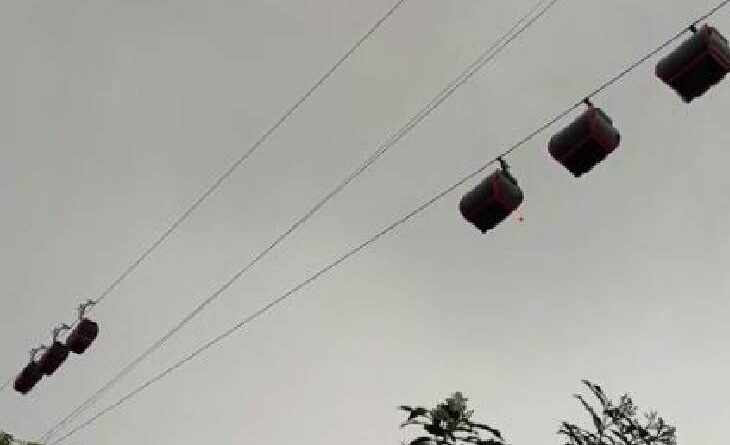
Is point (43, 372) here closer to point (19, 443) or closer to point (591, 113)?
point (19, 443)

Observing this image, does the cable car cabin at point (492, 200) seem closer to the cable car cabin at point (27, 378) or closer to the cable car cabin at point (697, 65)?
the cable car cabin at point (697, 65)

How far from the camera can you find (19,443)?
23641mm

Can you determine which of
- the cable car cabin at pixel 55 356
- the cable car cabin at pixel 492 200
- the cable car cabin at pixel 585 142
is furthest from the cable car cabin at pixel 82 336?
the cable car cabin at pixel 585 142

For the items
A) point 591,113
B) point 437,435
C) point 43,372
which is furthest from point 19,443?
point 591,113

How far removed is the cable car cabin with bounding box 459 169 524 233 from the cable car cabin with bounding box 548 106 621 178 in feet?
1.97

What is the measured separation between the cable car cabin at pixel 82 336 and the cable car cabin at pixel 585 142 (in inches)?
411

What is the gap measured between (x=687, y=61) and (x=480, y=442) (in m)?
6.08

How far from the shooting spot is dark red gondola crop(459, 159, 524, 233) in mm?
9477

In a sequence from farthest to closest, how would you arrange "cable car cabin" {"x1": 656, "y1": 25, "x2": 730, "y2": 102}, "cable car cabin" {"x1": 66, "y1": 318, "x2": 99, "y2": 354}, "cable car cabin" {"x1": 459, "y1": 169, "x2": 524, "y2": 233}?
1. "cable car cabin" {"x1": 66, "y1": 318, "x2": 99, "y2": 354}
2. "cable car cabin" {"x1": 459, "y1": 169, "x2": 524, "y2": 233}
3. "cable car cabin" {"x1": 656, "y1": 25, "x2": 730, "y2": 102}

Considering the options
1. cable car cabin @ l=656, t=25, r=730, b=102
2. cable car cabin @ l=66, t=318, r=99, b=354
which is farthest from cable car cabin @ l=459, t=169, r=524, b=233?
cable car cabin @ l=66, t=318, r=99, b=354

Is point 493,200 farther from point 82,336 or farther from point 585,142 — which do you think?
point 82,336

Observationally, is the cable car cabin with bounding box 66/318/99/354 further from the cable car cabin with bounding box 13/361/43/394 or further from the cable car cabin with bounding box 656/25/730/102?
the cable car cabin with bounding box 656/25/730/102

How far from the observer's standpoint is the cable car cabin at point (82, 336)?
52.4 feet

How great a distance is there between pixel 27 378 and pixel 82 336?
1811 millimetres
